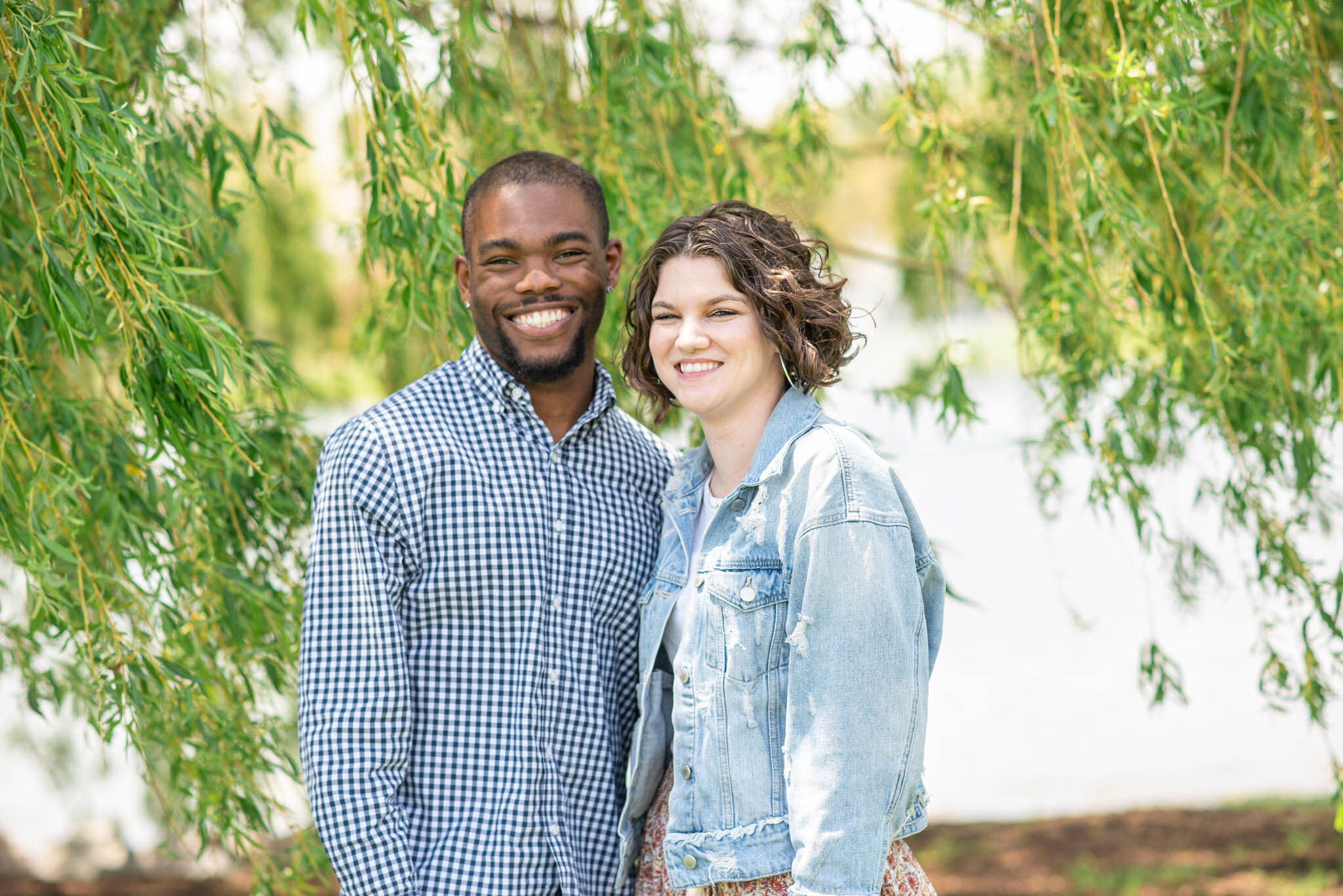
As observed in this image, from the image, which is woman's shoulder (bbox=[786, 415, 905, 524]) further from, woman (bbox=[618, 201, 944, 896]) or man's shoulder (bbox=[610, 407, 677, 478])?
man's shoulder (bbox=[610, 407, 677, 478])

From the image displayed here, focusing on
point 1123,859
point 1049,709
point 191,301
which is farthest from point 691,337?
point 1049,709

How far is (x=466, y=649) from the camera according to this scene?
1828 mm

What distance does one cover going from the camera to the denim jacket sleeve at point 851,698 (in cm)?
153

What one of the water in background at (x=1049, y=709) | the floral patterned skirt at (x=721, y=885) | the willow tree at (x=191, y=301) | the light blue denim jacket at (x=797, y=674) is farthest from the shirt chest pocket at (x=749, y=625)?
the water in background at (x=1049, y=709)

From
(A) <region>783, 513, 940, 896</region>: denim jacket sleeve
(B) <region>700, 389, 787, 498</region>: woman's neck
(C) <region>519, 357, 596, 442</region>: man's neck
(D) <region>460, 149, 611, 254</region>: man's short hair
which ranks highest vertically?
(D) <region>460, 149, 611, 254</region>: man's short hair

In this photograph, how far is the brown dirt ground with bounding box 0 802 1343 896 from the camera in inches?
173

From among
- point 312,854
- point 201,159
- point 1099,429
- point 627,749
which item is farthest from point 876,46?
point 312,854

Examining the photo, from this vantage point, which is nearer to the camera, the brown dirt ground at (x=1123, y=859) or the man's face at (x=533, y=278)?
the man's face at (x=533, y=278)

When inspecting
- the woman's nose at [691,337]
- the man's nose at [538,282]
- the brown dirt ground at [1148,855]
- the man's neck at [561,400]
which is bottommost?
the brown dirt ground at [1148,855]

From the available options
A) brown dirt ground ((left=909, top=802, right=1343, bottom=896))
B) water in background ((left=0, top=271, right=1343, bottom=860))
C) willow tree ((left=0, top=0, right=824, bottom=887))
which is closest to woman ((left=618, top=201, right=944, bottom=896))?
willow tree ((left=0, top=0, right=824, bottom=887))

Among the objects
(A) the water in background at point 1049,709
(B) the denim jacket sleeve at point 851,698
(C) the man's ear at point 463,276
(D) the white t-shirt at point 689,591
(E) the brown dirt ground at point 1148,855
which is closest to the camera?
(B) the denim jacket sleeve at point 851,698

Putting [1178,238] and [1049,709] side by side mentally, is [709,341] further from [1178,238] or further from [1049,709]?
[1049,709]

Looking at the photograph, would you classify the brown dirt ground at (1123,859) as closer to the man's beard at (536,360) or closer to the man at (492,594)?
the man at (492,594)

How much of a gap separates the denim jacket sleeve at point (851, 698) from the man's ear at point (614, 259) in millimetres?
704
